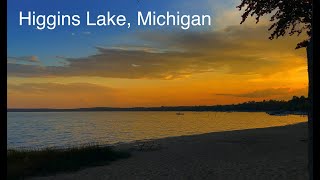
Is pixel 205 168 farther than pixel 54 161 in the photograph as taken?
No

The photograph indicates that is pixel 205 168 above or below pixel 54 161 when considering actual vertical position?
below

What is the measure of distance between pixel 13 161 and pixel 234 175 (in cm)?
1011

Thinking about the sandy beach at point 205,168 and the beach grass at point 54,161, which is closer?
the sandy beach at point 205,168

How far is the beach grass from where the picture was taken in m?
16.4

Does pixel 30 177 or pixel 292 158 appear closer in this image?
pixel 30 177

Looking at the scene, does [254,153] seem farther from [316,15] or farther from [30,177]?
[316,15]

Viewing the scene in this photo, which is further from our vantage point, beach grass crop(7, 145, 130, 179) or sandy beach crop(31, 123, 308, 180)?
beach grass crop(7, 145, 130, 179)

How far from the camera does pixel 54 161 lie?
723 inches

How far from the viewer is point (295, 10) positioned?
739 inches

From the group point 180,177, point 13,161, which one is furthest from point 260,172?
point 13,161

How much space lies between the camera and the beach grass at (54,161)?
16.4 m
